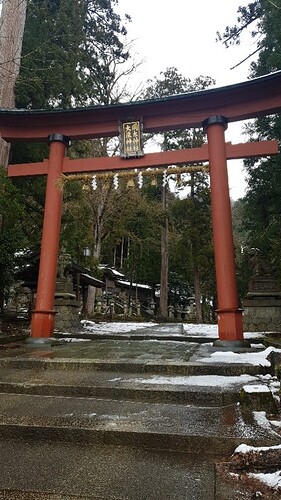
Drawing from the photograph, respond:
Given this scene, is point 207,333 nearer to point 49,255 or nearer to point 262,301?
point 262,301

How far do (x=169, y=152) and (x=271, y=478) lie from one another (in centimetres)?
592

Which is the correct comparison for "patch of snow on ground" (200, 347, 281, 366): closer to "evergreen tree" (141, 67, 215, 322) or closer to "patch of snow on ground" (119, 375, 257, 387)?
"patch of snow on ground" (119, 375, 257, 387)

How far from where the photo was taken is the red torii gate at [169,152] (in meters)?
6.22

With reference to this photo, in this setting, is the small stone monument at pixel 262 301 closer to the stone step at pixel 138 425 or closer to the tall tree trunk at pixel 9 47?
the stone step at pixel 138 425

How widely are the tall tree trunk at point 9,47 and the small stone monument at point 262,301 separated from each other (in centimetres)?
749

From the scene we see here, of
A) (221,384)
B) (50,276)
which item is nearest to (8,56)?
(50,276)

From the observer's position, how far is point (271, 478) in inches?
76.6

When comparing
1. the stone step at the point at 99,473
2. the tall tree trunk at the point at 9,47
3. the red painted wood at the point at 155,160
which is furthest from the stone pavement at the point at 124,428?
the tall tree trunk at the point at 9,47

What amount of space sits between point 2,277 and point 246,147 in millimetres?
6296

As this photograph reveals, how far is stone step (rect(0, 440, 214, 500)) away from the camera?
183cm

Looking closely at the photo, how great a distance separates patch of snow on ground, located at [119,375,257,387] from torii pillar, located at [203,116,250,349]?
76.4 inches

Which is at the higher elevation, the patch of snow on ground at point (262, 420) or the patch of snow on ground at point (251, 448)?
the patch of snow on ground at point (262, 420)

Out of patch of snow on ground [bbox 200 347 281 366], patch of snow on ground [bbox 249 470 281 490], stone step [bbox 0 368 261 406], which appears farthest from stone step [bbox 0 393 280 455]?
patch of snow on ground [bbox 200 347 281 366]

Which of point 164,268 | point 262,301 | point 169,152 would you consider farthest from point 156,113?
point 164,268
